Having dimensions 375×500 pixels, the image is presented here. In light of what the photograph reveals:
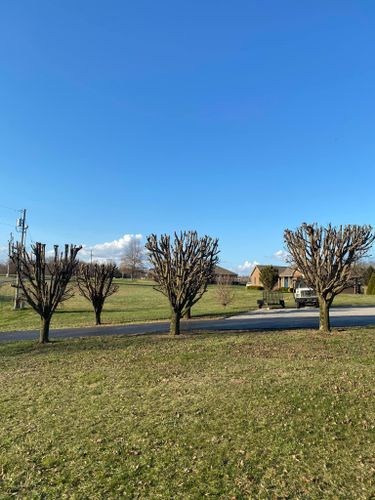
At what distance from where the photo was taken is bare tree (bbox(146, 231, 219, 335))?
44.0 feet

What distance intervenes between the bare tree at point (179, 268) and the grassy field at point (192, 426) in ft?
12.4

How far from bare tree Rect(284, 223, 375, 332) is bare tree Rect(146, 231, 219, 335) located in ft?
10.8

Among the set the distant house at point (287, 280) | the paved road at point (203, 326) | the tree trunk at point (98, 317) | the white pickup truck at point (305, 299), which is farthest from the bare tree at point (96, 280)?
the distant house at point (287, 280)

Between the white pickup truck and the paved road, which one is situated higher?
the white pickup truck

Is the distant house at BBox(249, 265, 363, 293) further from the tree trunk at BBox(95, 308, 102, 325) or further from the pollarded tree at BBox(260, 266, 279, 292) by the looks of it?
the tree trunk at BBox(95, 308, 102, 325)

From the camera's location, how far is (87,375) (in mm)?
8234

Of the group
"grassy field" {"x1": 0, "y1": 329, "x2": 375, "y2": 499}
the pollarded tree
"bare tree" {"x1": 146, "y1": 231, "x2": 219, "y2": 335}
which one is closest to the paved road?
"bare tree" {"x1": 146, "y1": 231, "x2": 219, "y2": 335}

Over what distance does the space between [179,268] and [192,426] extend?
8.52 m

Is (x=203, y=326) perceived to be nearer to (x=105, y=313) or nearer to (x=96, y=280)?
(x=96, y=280)

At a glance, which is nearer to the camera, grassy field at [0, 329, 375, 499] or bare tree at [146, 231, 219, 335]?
grassy field at [0, 329, 375, 499]

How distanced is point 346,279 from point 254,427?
7.89 m

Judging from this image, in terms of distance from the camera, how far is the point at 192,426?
5305 mm

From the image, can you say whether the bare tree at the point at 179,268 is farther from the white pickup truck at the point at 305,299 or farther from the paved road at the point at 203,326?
the white pickup truck at the point at 305,299

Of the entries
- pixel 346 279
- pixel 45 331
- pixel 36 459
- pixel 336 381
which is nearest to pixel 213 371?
pixel 336 381
